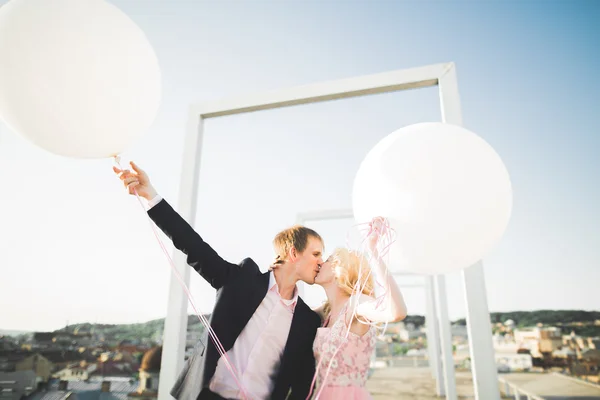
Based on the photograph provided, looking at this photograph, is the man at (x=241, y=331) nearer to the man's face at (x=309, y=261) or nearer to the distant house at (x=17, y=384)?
the man's face at (x=309, y=261)

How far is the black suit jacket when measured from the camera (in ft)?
3.99

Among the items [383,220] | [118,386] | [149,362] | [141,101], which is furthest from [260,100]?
[118,386]

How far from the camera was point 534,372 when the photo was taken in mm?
17828

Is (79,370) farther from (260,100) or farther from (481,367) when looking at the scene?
(481,367)

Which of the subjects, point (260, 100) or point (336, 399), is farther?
point (260, 100)

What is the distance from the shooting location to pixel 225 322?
127cm

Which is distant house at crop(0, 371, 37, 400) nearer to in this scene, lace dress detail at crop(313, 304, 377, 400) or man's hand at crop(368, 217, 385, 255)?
lace dress detail at crop(313, 304, 377, 400)

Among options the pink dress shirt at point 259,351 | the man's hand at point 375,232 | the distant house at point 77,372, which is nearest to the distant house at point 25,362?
the distant house at point 77,372

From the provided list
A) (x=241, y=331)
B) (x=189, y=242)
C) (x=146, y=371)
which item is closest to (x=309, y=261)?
(x=241, y=331)

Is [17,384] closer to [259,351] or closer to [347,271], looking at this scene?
[259,351]

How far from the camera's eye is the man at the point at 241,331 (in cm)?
121

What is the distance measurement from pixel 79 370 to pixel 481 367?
126 inches

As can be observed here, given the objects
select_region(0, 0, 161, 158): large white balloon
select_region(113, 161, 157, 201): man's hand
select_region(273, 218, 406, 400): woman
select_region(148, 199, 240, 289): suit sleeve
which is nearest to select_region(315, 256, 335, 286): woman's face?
select_region(273, 218, 406, 400): woman

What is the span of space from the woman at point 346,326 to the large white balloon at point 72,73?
1045 mm
